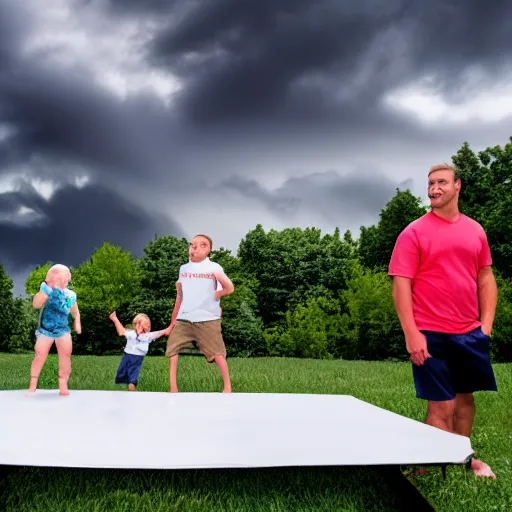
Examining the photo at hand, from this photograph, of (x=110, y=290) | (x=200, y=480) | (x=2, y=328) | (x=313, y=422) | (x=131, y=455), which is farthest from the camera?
(x=110, y=290)

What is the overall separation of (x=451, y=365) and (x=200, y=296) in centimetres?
281

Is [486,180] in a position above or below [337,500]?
above

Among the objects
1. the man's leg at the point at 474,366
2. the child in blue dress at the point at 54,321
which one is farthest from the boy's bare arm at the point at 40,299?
the man's leg at the point at 474,366

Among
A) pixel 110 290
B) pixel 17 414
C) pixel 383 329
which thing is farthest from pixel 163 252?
pixel 17 414

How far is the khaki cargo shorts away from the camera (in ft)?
16.9

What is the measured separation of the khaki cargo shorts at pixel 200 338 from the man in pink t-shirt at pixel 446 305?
258cm

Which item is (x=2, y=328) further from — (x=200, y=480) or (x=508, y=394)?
(x=200, y=480)

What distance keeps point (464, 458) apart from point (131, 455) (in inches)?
50.7

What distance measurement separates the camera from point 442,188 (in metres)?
2.96

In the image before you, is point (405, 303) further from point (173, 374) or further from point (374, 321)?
point (374, 321)

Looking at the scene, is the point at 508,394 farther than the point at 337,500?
Yes

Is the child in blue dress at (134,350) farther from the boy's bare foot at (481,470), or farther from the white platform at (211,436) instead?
the boy's bare foot at (481,470)

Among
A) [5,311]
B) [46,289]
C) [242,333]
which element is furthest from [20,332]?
[46,289]

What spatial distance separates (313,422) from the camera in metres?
3.02
